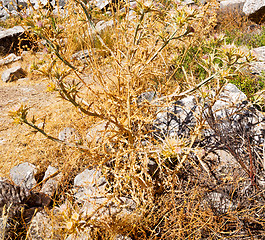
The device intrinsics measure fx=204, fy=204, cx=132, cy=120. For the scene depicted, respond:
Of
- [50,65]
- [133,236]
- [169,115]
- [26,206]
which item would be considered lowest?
[133,236]

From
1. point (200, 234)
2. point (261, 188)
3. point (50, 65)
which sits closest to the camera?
point (50, 65)

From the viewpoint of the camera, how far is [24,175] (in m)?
1.68

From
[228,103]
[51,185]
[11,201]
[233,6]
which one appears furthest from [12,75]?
[233,6]

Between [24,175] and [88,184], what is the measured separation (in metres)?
0.57

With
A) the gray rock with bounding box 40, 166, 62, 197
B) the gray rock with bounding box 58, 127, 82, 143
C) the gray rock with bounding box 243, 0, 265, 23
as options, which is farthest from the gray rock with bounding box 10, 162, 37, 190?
the gray rock with bounding box 243, 0, 265, 23

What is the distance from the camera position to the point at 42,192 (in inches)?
65.1

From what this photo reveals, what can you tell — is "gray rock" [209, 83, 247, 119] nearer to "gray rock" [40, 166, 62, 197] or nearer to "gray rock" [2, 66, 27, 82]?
"gray rock" [40, 166, 62, 197]

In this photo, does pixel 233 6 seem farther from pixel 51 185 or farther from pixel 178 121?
pixel 51 185

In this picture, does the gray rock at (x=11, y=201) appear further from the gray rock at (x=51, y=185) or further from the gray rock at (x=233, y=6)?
the gray rock at (x=233, y=6)

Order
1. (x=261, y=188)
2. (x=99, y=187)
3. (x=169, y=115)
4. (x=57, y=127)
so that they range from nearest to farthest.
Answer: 1. (x=261, y=188)
2. (x=99, y=187)
3. (x=169, y=115)
4. (x=57, y=127)

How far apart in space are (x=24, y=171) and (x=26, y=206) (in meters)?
0.29

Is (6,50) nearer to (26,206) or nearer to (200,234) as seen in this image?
(26,206)

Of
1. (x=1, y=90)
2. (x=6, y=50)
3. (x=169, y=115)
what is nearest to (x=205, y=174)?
(x=169, y=115)

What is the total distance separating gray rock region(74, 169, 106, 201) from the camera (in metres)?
1.49
